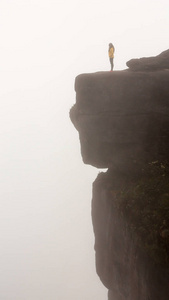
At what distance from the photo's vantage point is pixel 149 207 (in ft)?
45.2

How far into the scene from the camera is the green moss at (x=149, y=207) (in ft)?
38.2

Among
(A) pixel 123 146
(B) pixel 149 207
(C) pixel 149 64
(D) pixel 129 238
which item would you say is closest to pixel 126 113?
(A) pixel 123 146

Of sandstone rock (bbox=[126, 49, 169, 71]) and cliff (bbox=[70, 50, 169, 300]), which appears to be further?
sandstone rock (bbox=[126, 49, 169, 71])

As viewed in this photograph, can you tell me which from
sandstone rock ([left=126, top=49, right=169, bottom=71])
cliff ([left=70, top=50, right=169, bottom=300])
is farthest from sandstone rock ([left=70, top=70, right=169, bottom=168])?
sandstone rock ([left=126, top=49, right=169, bottom=71])

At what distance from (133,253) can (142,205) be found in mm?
2574

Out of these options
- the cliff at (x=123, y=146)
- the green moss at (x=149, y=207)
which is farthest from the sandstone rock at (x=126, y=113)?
the green moss at (x=149, y=207)

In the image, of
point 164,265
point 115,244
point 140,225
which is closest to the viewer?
point 164,265

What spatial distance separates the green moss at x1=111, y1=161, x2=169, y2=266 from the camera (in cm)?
1165

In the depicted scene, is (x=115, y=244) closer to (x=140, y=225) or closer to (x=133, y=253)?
(x=133, y=253)

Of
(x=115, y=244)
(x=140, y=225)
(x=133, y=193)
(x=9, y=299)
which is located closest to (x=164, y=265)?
(x=140, y=225)

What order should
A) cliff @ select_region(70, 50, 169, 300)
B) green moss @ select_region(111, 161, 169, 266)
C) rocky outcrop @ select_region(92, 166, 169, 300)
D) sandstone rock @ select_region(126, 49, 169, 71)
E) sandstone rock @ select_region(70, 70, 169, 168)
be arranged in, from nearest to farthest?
rocky outcrop @ select_region(92, 166, 169, 300) < green moss @ select_region(111, 161, 169, 266) < cliff @ select_region(70, 50, 169, 300) < sandstone rock @ select_region(70, 70, 169, 168) < sandstone rock @ select_region(126, 49, 169, 71)

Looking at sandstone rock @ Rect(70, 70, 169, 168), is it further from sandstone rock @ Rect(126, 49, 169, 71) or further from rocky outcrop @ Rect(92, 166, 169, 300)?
rocky outcrop @ Rect(92, 166, 169, 300)

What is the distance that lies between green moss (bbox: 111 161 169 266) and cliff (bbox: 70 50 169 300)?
2.5 inches

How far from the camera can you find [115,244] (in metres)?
17.5
